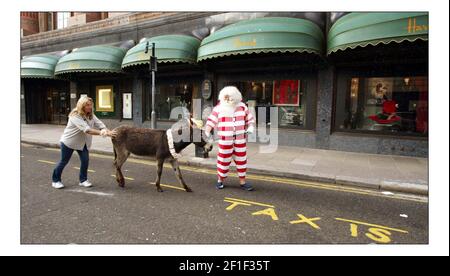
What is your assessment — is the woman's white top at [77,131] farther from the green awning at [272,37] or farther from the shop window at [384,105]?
the shop window at [384,105]

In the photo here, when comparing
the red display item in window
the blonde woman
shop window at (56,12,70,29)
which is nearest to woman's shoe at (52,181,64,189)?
the blonde woman

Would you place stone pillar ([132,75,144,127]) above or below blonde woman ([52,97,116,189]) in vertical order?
above

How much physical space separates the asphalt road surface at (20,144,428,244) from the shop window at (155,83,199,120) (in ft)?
23.8

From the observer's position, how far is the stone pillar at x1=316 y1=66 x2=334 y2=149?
31.3ft

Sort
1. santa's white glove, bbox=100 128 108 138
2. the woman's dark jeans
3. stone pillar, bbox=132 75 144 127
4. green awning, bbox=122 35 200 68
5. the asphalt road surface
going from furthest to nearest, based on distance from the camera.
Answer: stone pillar, bbox=132 75 144 127 < green awning, bbox=122 35 200 68 < the woman's dark jeans < santa's white glove, bbox=100 128 108 138 < the asphalt road surface

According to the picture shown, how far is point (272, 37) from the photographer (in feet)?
27.1

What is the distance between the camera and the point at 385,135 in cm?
905

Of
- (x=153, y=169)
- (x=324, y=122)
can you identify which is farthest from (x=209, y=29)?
(x=153, y=169)

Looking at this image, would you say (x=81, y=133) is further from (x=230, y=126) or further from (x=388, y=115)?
(x=388, y=115)

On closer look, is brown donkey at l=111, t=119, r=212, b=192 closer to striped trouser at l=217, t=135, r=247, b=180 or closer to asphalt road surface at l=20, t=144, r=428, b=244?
striped trouser at l=217, t=135, r=247, b=180

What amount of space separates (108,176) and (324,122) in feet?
23.5

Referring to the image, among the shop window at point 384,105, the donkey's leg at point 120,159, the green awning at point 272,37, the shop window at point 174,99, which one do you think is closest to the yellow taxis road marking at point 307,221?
the donkey's leg at point 120,159

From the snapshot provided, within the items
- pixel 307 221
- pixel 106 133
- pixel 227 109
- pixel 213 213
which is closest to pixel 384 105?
pixel 227 109

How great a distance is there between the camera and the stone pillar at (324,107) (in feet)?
31.3
